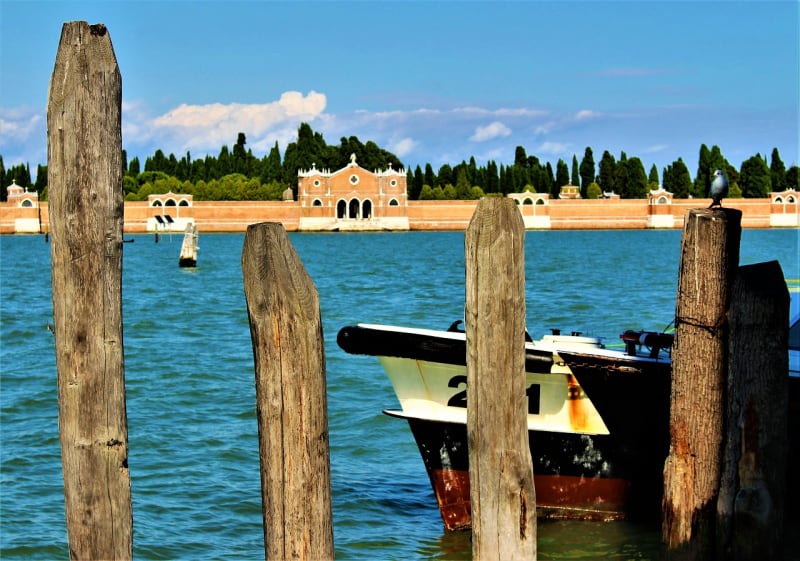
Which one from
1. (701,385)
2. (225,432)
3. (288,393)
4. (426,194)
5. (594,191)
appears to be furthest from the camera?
(594,191)

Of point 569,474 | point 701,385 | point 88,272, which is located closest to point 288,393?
point 88,272

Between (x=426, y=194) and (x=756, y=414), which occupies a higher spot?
(x=426, y=194)

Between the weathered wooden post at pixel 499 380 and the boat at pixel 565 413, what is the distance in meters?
1.70

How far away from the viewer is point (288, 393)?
280 cm

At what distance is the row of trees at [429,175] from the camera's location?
71875 mm

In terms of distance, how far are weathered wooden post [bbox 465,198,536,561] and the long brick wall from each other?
63.8 metres

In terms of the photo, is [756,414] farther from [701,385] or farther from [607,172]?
[607,172]

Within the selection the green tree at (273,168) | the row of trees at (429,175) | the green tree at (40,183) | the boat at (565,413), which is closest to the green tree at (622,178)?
the row of trees at (429,175)

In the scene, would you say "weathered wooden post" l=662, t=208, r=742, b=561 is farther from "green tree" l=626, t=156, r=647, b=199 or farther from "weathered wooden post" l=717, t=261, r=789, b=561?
"green tree" l=626, t=156, r=647, b=199

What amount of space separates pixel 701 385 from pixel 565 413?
1.51 m

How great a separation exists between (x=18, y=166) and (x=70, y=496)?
7582 cm

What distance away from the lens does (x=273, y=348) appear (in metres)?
2.79

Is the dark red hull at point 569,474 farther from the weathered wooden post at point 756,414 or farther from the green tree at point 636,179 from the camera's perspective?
the green tree at point 636,179

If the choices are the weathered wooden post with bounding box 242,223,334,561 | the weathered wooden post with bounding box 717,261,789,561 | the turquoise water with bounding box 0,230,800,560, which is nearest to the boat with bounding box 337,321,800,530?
the turquoise water with bounding box 0,230,800,560
